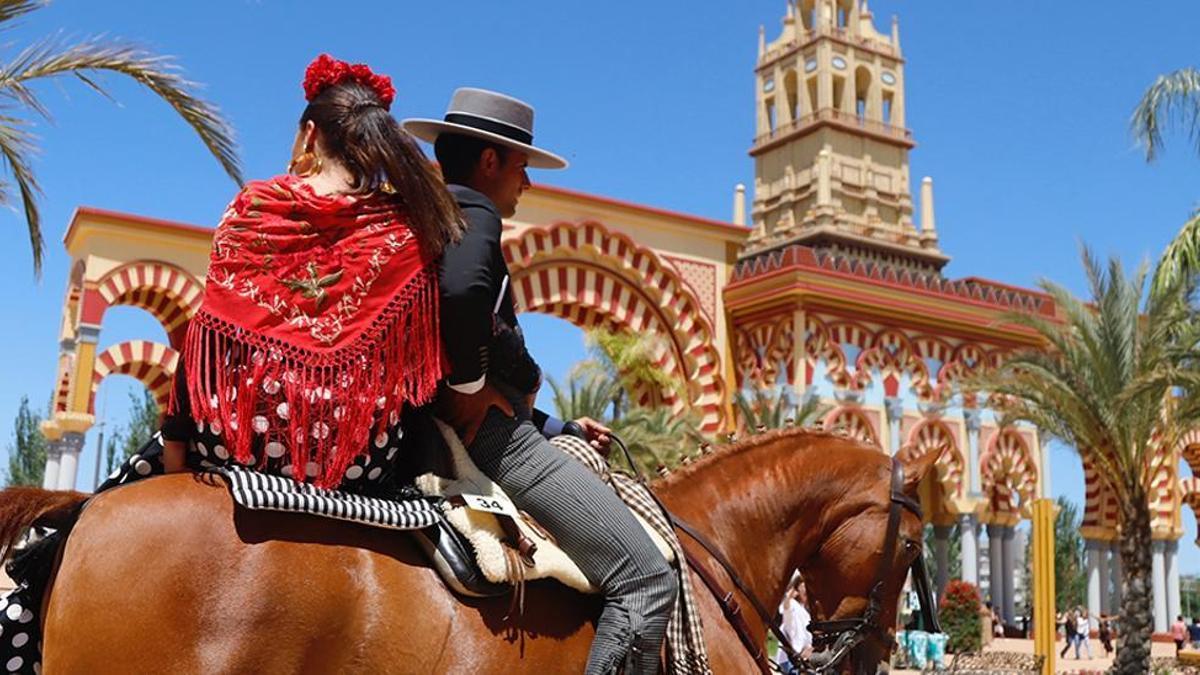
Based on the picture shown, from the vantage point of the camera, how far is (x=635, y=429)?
21203 mm

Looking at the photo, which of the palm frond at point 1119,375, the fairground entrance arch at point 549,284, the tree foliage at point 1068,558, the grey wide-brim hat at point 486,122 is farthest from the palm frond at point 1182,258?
the tree foliage at point 1068,558

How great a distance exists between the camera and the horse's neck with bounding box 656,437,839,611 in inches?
144

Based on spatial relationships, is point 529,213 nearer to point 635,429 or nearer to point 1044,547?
point 635,429

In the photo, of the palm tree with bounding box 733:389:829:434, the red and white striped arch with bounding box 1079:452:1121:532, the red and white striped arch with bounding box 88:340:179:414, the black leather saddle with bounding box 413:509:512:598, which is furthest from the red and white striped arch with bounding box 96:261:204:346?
the red and white striped arch with bounding box 1079:452:1121:532

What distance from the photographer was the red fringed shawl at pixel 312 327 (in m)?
2.66

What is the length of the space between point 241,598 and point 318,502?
253mm

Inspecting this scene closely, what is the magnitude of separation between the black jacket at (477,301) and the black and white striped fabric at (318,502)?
13.3 inches

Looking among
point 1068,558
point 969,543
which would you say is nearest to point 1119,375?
point 969,543

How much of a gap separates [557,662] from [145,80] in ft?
22.5

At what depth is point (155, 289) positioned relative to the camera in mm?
20453

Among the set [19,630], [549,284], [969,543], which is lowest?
[19,630]

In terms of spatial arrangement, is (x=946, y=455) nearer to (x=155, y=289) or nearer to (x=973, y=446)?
(x=973, y=446)

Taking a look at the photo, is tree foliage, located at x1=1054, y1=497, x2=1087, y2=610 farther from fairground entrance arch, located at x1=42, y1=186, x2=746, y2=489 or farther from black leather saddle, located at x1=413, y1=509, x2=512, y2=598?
black leather saddle, located at x1=413, y1=509, x2=512, y2=598

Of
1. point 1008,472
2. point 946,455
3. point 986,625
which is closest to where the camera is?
point 986,625
